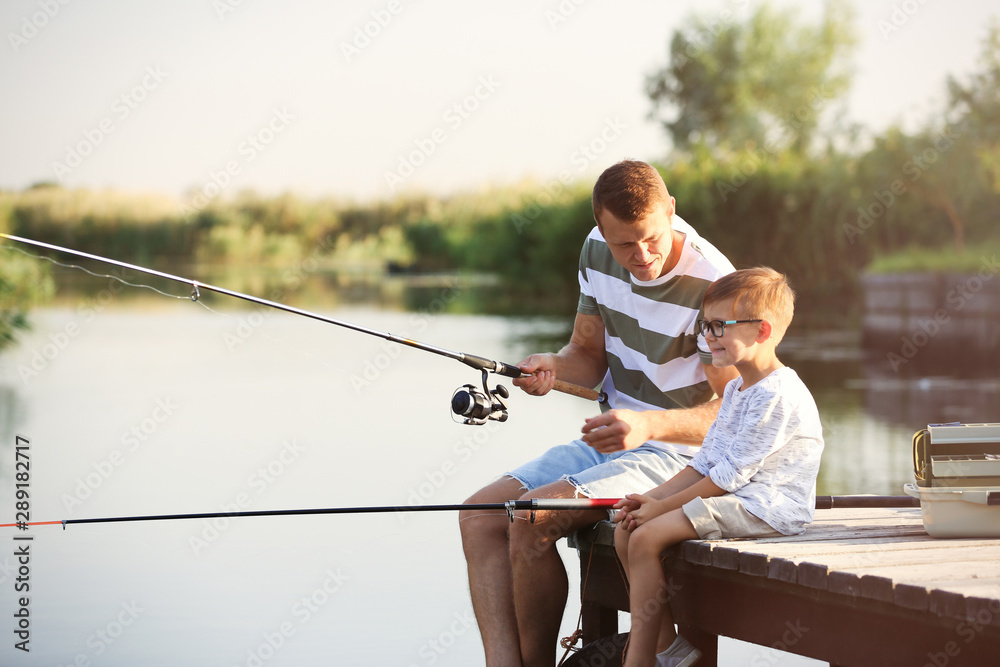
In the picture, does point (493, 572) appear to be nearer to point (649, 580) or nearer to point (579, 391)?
point (649, 580)

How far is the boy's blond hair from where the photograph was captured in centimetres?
241

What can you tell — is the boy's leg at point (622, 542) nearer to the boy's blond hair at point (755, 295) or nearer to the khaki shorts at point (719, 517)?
the khaki shorts at point (719, 517)

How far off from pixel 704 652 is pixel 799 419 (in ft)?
2.30

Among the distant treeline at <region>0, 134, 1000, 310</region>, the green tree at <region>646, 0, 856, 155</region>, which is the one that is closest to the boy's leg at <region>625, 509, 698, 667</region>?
the distant treeline at <region>0, 134, 1000, 310</region>

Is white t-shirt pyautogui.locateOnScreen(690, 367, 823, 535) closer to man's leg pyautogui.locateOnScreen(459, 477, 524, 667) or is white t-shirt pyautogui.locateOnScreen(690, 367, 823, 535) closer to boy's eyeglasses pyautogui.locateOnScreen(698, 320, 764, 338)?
boy's eyeglasses pyautogui.locateOnScreen(698, 320, 764, 338)

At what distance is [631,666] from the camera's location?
230cm

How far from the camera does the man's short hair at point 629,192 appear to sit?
260cm

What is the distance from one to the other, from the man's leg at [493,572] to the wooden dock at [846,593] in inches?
9.5

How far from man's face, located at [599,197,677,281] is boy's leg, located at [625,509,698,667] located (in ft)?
2.03

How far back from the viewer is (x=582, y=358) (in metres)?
3.04

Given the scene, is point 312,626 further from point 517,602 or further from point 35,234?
point 35,234

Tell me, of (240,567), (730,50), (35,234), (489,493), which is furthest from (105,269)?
(489,493)

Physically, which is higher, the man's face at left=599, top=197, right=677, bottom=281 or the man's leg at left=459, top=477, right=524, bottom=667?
the man's face at left=599, top=197, right=677, bottom=281

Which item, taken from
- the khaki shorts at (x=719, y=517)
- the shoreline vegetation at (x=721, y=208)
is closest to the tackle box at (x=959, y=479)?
the khaki shorts at (x=719, y=517)
